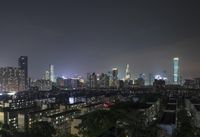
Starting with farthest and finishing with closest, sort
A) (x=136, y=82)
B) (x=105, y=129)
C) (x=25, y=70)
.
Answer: (x=136, y=82), (x=25, y=70), (x=105, y=129)

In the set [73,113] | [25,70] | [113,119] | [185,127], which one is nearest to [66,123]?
[73,113]

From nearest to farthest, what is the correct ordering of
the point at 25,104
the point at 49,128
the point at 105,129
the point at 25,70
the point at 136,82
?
1. the point at 105,129
2. the point at 49,128
3. the point at 25,104
4. the point at 25,70
5. the point at 136,82

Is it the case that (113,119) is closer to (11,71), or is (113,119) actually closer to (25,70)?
(11,71)

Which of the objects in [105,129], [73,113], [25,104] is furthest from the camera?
[25,104]

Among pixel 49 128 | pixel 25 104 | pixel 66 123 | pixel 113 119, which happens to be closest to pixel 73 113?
pixel 66 123

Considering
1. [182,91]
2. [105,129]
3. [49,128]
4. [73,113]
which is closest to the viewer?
[105,129]

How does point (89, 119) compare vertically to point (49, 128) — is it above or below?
above

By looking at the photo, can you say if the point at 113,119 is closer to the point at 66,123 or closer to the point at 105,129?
the point at 105,129

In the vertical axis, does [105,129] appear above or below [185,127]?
above

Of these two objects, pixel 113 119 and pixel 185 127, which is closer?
pixel 113 119
